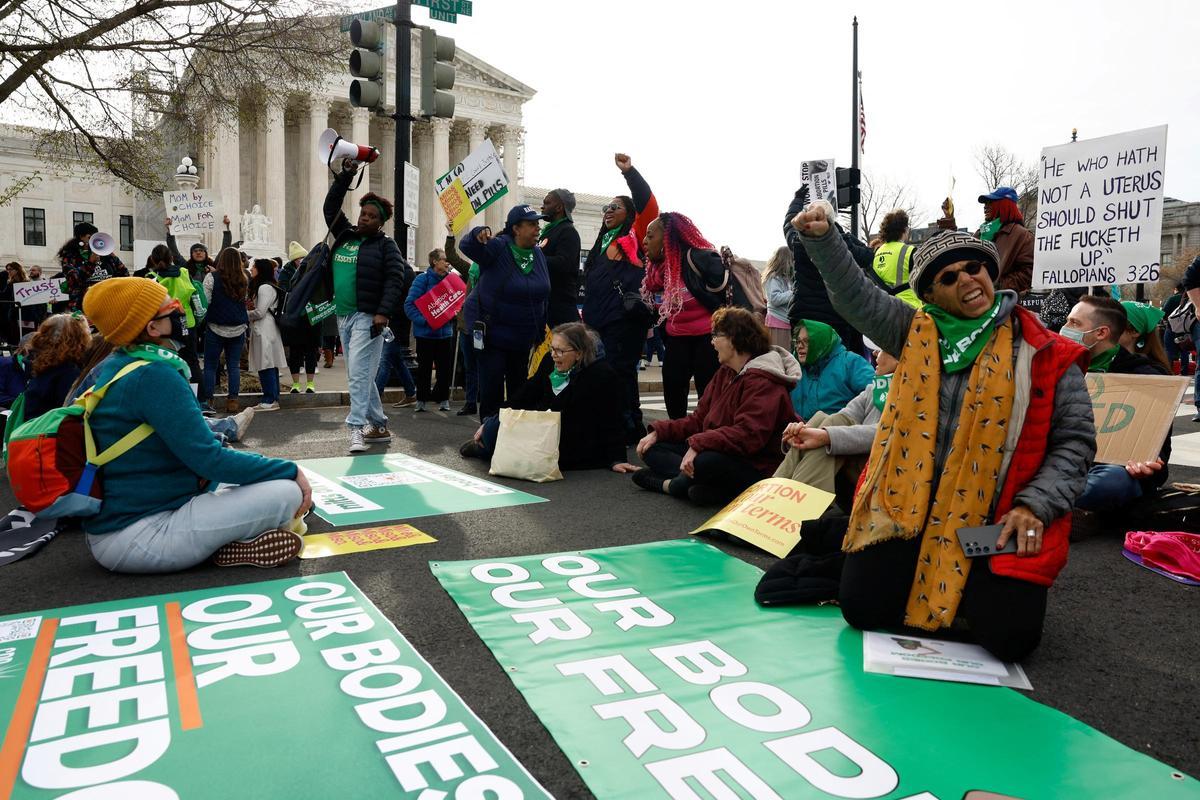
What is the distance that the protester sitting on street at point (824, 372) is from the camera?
532cm

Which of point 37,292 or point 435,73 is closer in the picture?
point 435,73

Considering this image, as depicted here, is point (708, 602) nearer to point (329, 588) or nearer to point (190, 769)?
point (329, 588)

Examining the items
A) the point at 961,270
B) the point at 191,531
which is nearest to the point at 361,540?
the point at 191,531

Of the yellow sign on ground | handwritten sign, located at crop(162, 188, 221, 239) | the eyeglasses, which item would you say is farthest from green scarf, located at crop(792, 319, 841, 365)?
handwritten sign, located at crop(162, 188, 221, 239)

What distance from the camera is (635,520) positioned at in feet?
16.1

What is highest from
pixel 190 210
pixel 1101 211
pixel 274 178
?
pixel 274 178

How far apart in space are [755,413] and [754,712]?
9.09 ft

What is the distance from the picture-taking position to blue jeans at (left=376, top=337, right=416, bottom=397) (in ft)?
30.5

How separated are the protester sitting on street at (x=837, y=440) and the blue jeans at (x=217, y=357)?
659 centimetres

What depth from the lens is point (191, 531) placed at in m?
3.70

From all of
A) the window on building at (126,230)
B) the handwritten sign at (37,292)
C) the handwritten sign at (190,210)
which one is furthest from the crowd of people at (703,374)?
the window on building at (126,230)

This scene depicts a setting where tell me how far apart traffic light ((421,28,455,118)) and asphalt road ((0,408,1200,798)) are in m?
4.62

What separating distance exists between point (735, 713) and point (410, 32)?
27.6 ft

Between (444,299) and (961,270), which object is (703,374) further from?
(961,270)
